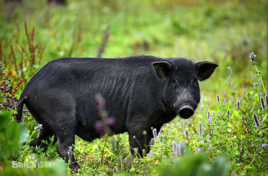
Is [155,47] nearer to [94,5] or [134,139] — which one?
[94,5]

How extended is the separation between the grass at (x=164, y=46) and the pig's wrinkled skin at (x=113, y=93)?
0.85ft

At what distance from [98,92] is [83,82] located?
0.20 m

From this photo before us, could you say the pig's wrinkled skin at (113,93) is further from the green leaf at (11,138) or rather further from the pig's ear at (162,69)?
the green leaf at (11,138)

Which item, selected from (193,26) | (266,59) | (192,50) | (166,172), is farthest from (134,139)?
(193,26)

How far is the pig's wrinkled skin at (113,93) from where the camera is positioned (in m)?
3.05

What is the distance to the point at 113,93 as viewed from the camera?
326 centimetres

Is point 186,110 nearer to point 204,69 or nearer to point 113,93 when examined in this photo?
point 204,69

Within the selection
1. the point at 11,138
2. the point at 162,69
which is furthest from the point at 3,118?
the point at 162,69

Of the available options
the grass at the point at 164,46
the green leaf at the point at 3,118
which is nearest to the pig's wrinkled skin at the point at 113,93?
the grass at the point at 164,46

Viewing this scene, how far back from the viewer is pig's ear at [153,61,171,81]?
118 inches

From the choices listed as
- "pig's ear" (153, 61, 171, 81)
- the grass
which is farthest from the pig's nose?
"pig's ear" (153, 61, 171, 81)

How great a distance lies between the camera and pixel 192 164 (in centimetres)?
183

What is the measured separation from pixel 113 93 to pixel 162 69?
0.62 m

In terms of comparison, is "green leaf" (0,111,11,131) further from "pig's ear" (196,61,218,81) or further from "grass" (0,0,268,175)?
"pig's ear" (196,61,218,81)
